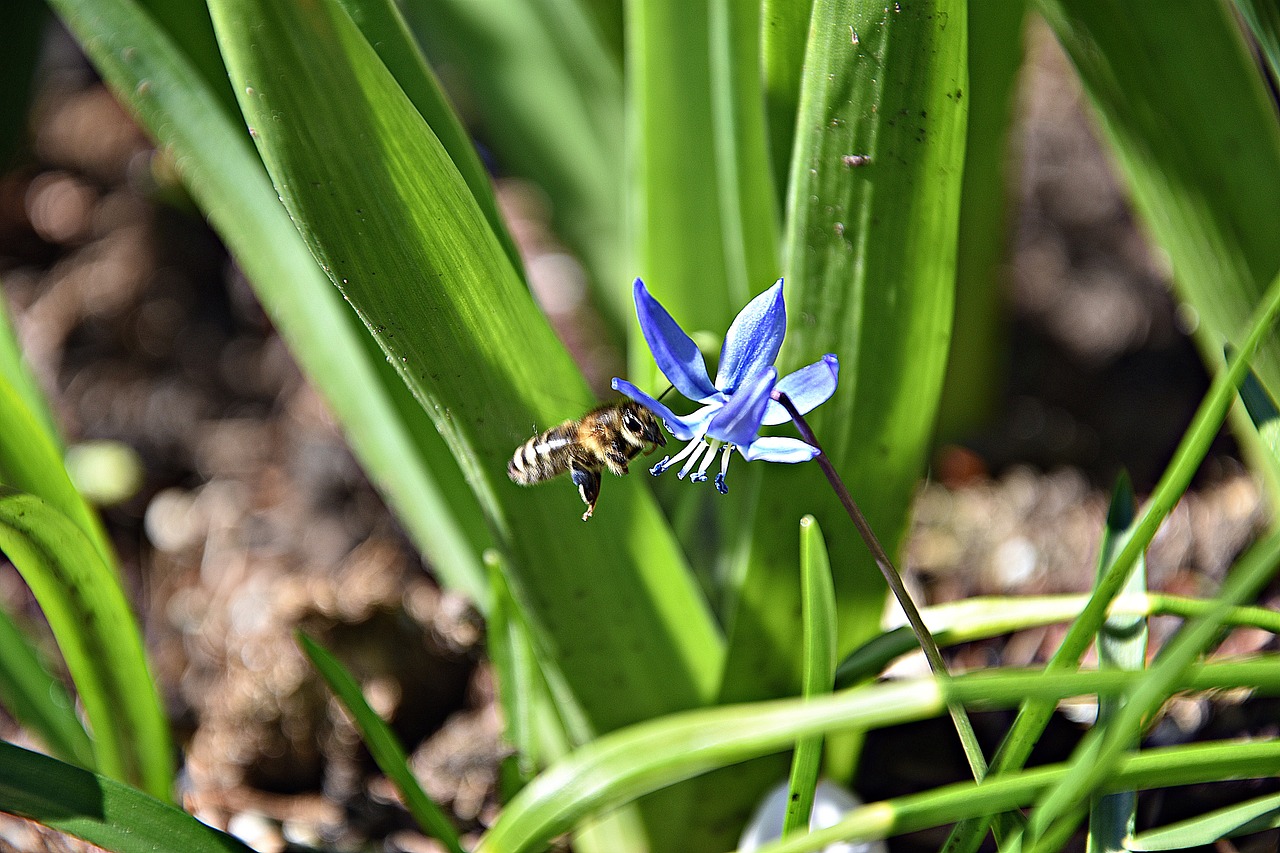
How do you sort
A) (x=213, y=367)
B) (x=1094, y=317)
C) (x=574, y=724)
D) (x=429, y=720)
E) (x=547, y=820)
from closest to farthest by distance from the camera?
(x=547, y=820) < (x=574, y=724) < (x=429, y=720) < (x=1094, y=317) < (x=213, y=367)

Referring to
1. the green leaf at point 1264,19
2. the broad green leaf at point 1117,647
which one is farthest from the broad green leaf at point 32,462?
the green leaf at point 1264,19

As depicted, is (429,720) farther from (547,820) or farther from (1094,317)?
(1094,317)

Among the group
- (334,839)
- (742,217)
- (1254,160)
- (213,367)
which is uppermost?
(213,367)

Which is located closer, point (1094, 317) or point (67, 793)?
point (67, 793)

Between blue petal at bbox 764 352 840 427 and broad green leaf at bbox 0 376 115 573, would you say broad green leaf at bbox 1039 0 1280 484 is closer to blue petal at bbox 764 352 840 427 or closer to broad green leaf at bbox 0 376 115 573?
blue petal at bbox 764 352 840 427

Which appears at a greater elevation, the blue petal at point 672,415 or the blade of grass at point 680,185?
the blade of grass at point 680,185

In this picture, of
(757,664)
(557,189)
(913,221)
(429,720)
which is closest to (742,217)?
(913,221)

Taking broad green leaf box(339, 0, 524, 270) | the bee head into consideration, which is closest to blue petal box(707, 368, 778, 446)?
the bee head

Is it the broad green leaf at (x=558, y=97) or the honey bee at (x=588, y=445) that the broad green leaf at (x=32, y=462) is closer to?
the honey bee at (x=588, y=445)
